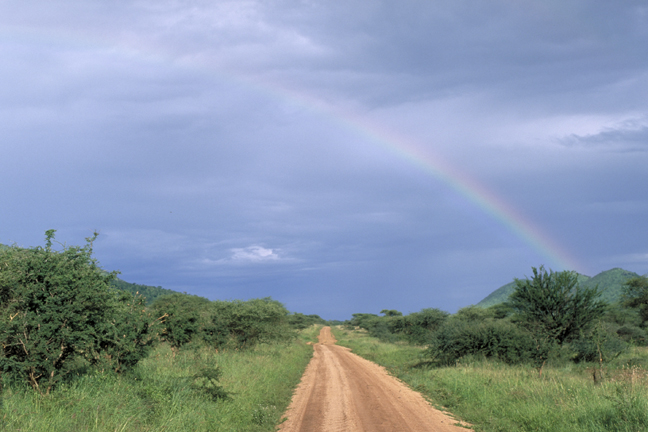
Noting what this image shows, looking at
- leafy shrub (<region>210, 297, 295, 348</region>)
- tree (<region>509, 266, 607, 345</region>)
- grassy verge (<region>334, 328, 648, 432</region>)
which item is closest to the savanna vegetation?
grassy verge (<region>334, 328, 648, 432</region>)

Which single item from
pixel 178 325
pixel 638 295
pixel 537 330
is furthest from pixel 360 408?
pixel 638 295

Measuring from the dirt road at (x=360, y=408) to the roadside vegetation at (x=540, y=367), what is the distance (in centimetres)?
96

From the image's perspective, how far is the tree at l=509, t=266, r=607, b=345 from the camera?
23594 mm

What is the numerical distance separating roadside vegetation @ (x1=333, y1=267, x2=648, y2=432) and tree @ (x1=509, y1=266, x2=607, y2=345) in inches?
2.0

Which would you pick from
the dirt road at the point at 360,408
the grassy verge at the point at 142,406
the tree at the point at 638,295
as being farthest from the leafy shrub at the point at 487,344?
the tree at the point at 638,295

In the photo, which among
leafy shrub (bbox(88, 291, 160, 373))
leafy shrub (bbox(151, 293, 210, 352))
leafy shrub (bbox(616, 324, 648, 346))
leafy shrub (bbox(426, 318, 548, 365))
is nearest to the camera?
leafy shrub (bbox(88, 291, 160, 373))

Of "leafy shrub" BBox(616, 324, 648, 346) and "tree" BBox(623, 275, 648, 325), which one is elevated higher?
"tree" BBox(623, 275, 648, 325)

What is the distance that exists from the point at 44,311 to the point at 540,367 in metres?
22.7

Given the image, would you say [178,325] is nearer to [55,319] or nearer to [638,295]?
[55,319]

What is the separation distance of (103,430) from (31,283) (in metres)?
3.96

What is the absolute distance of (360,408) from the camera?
1295 cm

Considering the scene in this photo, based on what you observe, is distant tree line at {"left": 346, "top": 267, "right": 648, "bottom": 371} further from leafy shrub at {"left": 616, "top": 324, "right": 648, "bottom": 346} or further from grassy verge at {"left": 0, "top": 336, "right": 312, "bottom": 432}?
leafy shrub at {"left": 616, "top": 324, "right": 648, "bottom": 346}

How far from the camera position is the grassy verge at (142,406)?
768cm

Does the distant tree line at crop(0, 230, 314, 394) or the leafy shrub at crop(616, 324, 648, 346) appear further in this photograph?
the leafy shrub at crop(616, 324, 648, 346)
